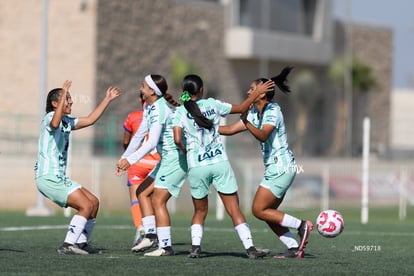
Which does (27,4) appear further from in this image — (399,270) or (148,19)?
(399,270)

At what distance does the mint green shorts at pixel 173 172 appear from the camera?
12617 millimetres

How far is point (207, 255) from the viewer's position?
12.6 metres

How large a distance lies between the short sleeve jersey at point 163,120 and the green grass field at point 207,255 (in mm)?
1254

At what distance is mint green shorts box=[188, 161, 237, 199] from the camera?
1201 centimetres

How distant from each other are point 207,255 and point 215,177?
1059 mm

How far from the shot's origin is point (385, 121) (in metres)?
60.5

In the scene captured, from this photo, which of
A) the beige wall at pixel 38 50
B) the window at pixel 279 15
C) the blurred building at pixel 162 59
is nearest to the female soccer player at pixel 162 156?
the blurred building at pixel 162 59

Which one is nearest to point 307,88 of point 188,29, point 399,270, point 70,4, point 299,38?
point 299,38

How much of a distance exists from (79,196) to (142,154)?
33.6 inches

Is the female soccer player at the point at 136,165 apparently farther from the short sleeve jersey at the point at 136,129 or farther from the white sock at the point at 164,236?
the white sock at the point at 164,236

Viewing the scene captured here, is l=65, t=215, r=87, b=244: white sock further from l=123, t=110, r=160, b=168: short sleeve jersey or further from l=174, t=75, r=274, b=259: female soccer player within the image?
l=123, t=110, r=160, b=168: short sleeve jersey

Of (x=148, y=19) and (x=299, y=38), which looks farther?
(x=299, y=38)

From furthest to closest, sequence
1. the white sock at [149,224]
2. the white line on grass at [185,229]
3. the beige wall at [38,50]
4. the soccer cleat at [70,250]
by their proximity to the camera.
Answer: the beige wall at [38,50] → the white line on grass at [185,229] → the white sock at [149,224] → the soccer cleat at [70,250]

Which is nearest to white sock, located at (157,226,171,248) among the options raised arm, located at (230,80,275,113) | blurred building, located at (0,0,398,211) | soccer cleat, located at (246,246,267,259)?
soccer cleat, located at (246,246,267,259)
